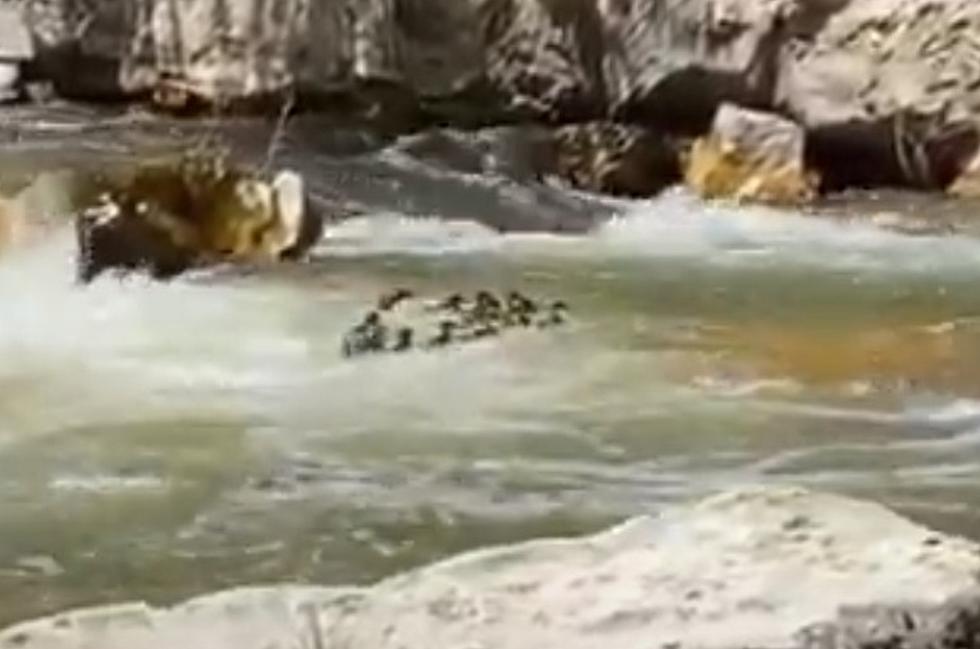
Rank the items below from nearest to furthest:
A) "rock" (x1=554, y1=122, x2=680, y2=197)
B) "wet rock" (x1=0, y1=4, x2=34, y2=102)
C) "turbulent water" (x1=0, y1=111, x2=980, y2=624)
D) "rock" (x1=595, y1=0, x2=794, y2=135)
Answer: "turbulent water" (x1=0, y1=111, x2=980, y2=624)
"rock" (x1=554, y1=122, x2=680, y2=197)
"wet rock" (x1=0, y1=4, x2=34, y2=102)
"rock" (x1=595, y1=0, x2=794, y2=135)

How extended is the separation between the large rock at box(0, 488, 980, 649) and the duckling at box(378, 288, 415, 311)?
1.18ft

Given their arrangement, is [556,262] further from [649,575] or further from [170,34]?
[170,34]

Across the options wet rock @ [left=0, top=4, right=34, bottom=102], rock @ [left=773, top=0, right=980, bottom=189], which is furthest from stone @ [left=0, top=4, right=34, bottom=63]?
rock @ [left=773, top=0, right=980, bottom=189]

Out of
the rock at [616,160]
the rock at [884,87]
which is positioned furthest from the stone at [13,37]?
the rock at [884,87]

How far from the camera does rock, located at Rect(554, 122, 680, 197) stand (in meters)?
1.86

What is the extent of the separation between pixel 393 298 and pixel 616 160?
0.45 meters

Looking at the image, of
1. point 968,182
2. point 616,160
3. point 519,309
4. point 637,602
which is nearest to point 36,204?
point 519,309

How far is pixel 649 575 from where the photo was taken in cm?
116

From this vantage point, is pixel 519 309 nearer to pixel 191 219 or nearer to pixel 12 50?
pixel 191 219

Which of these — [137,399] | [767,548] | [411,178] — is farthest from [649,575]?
[411,178]

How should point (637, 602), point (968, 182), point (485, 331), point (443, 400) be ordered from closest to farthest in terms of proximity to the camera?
point (637, 602) < point (443, 400) < point (485, 331) < point (968, 182)

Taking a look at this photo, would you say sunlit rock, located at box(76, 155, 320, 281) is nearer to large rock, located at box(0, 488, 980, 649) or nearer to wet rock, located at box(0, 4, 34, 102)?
wet rock, located at box(0, 4, 34, 102)

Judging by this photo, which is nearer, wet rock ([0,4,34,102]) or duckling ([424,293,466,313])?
duckling ([424,293,466,313])

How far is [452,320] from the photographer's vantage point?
4.89ft
